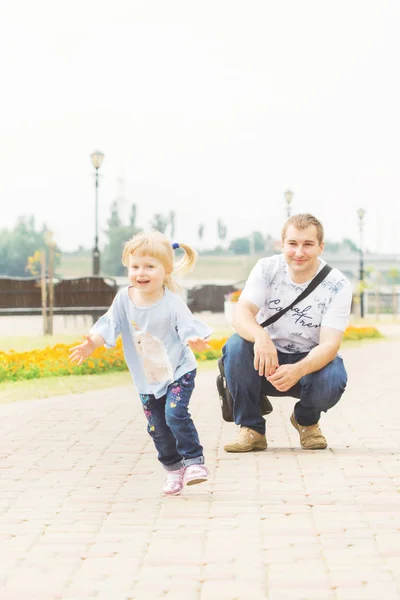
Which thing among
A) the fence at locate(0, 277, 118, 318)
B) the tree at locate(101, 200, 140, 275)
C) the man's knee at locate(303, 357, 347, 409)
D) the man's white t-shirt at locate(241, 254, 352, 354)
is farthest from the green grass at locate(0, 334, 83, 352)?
the tree at locate(101, 200, 140, 275)

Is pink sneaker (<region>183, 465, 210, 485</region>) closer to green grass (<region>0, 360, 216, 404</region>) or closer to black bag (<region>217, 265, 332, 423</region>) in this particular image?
black bag (<region>217, 265, 332, 423</region>)

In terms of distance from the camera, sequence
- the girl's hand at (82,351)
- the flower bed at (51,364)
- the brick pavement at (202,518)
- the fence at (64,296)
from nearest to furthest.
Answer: the brick pavement at (202,518) < the girl's hand at (82,351) < the flower bed at (51,364) < the fence at (64,296)

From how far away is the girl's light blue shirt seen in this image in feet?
16.3

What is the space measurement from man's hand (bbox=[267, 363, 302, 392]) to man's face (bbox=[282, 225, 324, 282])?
636mm

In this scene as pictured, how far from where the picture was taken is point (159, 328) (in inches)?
197

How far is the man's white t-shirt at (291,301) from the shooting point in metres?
6.02

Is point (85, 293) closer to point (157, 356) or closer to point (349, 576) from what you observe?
point (157, 356)

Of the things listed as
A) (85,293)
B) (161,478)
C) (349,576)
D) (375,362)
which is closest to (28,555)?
(349,576)

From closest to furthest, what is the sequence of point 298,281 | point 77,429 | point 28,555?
point 28,555 → point 298,281 → point 77,429

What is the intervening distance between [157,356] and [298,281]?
4.70 feet

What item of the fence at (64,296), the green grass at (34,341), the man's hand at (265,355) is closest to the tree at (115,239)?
the fence at (64,296)

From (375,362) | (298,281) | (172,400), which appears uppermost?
(298,281)

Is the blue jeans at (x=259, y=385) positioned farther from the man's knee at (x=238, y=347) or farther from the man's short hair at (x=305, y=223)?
the man's short hair at (x=305, y=223)

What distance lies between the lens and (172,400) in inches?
195
